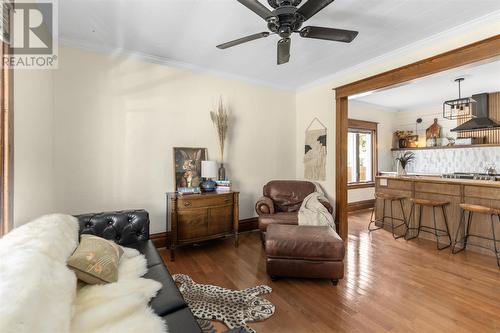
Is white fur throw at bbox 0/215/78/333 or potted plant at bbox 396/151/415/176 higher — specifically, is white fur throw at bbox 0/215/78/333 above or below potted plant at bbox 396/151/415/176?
below

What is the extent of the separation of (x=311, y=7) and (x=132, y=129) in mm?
2588

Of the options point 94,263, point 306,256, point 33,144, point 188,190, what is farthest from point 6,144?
point 306,256

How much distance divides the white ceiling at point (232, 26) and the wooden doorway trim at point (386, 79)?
286mm

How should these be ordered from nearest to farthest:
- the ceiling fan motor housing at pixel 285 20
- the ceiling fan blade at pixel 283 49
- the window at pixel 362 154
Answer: the ceiling fan motor housing at pixel 285 20
the ceiling fan blade at pixel 283 49
the window at pixel 362 154

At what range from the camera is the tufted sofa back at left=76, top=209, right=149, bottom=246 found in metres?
2.14

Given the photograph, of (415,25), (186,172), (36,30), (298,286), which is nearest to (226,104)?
(186,172)

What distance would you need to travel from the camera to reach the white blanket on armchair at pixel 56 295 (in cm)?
87

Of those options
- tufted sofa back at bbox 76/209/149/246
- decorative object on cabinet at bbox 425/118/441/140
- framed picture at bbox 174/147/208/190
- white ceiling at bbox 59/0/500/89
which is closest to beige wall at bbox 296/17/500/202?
white ceiling at bbox 59/0/500/89

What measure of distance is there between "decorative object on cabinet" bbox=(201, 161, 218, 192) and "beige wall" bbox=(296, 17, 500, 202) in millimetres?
1939

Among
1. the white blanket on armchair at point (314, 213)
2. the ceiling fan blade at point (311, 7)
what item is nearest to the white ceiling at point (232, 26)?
the ceiling fan blade at point (311, 7)

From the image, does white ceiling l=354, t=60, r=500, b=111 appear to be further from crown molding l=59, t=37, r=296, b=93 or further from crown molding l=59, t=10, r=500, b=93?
crown molding l=59, t=37, r=296, b=93

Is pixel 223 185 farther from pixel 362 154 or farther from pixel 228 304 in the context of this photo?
pixel 362 154

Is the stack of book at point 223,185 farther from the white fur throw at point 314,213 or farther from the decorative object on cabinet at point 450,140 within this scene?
the decorative object on cabinet at point 450,140

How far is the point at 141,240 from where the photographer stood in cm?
232
